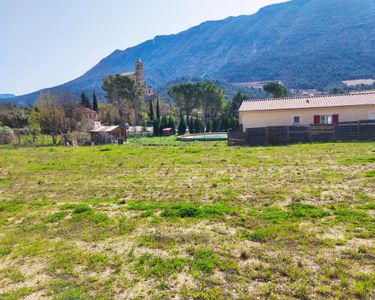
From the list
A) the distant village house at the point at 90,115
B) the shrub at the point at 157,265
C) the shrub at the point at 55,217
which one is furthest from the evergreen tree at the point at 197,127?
the shrub at the point at 157,265

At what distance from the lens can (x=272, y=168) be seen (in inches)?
434

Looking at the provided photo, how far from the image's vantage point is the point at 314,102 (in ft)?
85.1

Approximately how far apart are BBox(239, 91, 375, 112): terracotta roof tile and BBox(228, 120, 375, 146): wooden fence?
15.7 feet

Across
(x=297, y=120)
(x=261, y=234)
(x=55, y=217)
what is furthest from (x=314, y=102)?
(x=55, y=217)

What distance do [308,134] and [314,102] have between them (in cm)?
639

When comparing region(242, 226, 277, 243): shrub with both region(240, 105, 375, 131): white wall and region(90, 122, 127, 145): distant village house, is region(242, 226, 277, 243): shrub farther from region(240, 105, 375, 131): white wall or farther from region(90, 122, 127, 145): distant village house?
region(90, 122, 127, 145): distant village house

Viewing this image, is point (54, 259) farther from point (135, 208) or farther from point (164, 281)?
point (135, 208)

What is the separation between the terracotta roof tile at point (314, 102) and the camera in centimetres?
2454

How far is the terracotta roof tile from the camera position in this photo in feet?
80.5

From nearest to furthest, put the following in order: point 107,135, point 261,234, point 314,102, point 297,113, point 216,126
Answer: point 261,234 < point 297,113 < point 314,102 < point 107,135 < point 216,126

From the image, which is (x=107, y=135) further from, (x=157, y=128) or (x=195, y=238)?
(x=195, y=238)

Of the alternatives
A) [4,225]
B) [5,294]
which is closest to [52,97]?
[4,225]

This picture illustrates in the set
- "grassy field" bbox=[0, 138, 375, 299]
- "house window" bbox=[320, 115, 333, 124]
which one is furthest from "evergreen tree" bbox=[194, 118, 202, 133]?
"grassy field" bbox=[0, 138, 375, 299]

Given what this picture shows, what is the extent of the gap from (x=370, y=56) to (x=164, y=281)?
19403cm
